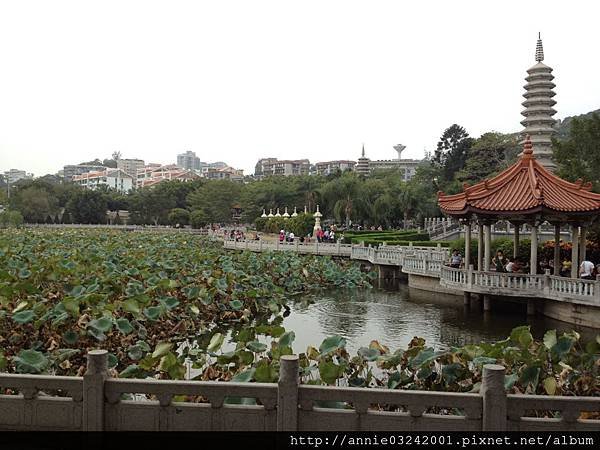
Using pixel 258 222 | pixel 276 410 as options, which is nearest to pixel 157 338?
pixel 276 410

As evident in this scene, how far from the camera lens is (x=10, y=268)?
48.7ft

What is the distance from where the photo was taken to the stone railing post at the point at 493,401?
5168mm

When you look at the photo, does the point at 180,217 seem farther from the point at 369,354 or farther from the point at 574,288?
the point at 369,354

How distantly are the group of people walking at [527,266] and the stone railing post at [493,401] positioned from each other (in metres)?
10.8

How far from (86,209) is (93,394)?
74353 millimetres

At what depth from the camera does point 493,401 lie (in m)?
5.19

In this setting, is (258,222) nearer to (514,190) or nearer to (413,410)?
(514,190)

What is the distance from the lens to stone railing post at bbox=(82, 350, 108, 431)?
215 inches

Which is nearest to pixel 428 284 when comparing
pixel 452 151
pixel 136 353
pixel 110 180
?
pixel 136 353

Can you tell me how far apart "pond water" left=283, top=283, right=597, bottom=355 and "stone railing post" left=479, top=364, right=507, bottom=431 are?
6314 mm

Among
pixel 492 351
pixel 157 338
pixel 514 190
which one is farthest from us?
pixel 514 190

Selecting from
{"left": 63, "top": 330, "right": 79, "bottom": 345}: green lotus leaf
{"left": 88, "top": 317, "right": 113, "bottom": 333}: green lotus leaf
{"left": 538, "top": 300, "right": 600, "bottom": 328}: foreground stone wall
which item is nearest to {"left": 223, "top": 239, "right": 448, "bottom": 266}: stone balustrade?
{"left": 538, "top": 300, "right": 600, "bottom": 328}: foreground stone wall

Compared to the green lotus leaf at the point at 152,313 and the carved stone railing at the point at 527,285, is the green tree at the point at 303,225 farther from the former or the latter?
the green lotus leaf at the point at 152,313
